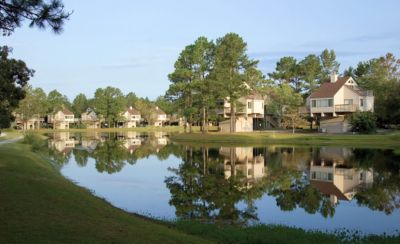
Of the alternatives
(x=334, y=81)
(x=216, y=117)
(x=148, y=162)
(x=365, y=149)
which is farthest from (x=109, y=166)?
(x=334, y=81)

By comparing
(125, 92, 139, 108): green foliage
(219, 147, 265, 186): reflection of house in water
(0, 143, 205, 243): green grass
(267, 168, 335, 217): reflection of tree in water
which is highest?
(125, 92, 139, 108): green foliage

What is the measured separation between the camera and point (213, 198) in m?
21.2

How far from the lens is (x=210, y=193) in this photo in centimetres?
2275

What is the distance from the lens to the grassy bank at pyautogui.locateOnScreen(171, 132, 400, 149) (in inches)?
1923

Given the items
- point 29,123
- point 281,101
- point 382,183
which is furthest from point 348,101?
point 29,123

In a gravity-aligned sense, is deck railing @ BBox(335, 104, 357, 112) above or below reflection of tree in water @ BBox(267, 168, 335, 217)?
above

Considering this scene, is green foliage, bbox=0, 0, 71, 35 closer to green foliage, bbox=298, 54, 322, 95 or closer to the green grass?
the green grass

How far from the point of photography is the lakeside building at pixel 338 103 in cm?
6725

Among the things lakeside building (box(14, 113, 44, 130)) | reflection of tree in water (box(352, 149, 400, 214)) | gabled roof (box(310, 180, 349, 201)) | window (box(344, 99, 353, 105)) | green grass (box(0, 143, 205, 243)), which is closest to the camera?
green grass (box(0, 143, 205, 243))

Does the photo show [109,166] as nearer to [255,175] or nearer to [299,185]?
[255,175]

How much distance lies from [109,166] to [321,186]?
18.4 metres

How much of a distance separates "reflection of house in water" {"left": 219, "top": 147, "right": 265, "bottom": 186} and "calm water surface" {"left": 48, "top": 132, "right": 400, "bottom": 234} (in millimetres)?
76

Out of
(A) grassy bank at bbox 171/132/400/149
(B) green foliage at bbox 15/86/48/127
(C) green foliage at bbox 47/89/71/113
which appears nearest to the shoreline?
(A) grassy bank at bbox 171/132/400/149

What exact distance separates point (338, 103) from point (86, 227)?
208ft
